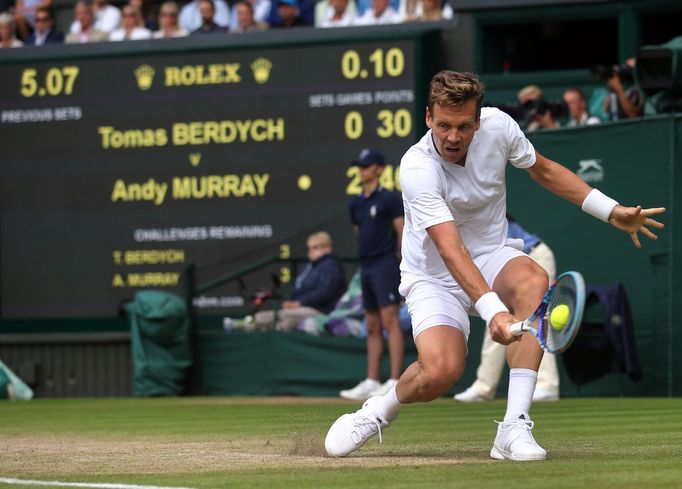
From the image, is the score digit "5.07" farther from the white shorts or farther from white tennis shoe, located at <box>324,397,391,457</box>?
white tennis shoe, located at <box>324,397,391,457</box>

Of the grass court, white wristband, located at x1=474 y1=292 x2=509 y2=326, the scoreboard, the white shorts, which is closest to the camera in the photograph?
the grass court

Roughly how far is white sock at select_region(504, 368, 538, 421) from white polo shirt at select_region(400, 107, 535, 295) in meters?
0.58

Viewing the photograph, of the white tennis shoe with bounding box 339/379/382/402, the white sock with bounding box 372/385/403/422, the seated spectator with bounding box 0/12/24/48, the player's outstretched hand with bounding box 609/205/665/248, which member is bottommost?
the white tennis shoe with bounding box 339/379/382/402

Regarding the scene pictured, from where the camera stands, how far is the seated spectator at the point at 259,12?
1727 cm

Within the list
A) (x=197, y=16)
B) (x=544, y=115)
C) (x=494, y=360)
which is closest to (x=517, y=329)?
(x=494, y=360)

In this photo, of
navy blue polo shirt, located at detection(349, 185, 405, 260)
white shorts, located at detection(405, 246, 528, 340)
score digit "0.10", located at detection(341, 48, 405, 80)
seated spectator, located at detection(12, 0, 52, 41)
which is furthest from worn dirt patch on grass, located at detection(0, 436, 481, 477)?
seated spectator, located at detection(12, 0, 52, 41)

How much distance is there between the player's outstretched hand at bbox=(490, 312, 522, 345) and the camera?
5961 millimetres

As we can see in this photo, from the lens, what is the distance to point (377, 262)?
13.5 m

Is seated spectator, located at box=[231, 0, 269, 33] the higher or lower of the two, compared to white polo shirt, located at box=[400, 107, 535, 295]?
higher

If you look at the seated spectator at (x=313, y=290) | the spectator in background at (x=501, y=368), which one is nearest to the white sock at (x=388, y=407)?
the spectator in background at (x=501, y=368)

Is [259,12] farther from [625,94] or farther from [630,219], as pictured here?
[630,219]

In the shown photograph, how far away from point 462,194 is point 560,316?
1.00 metres

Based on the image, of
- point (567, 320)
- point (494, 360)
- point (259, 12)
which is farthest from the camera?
point (259, 12)

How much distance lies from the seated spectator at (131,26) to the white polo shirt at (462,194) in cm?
1110
